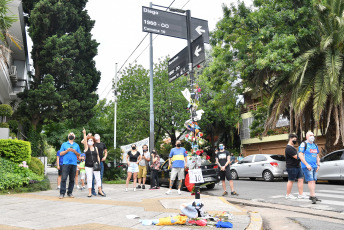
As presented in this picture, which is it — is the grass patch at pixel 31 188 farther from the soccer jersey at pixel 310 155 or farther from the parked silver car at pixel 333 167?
the parked silver car at pixel 333 167

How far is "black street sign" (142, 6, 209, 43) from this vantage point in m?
7.70

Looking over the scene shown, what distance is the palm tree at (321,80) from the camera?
1482cm

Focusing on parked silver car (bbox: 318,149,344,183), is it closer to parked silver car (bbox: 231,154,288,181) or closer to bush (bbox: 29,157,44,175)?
parked silver car (bbox: 231,154,288,181)

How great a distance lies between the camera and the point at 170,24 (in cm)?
789

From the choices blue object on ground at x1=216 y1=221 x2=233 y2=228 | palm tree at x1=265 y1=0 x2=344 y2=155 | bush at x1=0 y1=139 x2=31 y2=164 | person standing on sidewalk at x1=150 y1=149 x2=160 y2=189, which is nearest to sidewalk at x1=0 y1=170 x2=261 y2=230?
blue object on ground at x1=216 y1=221 x2=233 y2=228

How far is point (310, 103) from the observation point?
16906 mm

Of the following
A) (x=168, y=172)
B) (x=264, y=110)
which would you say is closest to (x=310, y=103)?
(x=264, y=110)

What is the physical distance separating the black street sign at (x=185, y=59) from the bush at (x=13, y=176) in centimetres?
697

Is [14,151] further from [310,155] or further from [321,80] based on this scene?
[321,80]

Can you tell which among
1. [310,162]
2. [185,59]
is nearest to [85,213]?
[185,59]

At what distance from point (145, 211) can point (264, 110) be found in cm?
1576

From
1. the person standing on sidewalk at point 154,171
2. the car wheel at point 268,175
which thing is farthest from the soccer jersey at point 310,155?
the car wheel at point 268,175

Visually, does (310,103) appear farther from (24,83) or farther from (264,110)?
(24,83)

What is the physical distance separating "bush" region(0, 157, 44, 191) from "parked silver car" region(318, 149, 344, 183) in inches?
483
